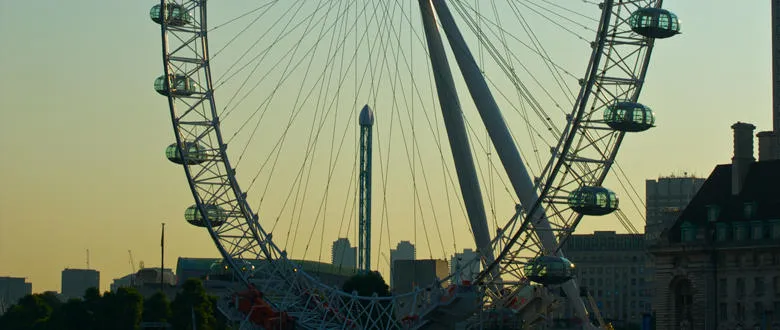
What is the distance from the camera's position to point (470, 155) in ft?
403

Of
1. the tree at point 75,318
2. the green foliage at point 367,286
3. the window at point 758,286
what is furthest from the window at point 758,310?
the tree at point 75,318

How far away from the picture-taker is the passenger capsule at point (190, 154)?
400 feet

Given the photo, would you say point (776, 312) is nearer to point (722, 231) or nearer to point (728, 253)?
point (728, 253)

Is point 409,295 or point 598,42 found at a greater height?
point 598,42

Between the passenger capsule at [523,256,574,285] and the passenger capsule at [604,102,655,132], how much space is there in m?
8.58

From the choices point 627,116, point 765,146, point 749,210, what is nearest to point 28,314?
point 765,146

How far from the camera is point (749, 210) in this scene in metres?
128

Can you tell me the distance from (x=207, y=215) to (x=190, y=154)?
4.00 meters

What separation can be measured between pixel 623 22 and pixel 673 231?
29298 mm

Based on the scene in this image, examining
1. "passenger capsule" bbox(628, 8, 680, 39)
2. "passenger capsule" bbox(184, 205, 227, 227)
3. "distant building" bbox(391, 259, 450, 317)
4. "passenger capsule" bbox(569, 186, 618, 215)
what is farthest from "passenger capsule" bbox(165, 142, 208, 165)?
"distant building" bbox(391, 259, 450, 317)

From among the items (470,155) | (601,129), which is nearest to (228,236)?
(470,155)

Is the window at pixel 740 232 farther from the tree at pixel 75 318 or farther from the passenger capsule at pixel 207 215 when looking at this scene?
the tree at pixel 75 318

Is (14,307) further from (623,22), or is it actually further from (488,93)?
(623,22)

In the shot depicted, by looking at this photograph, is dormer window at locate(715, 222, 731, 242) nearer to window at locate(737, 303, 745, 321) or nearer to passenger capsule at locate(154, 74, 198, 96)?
window at locate(737, 303, 745, 321)
